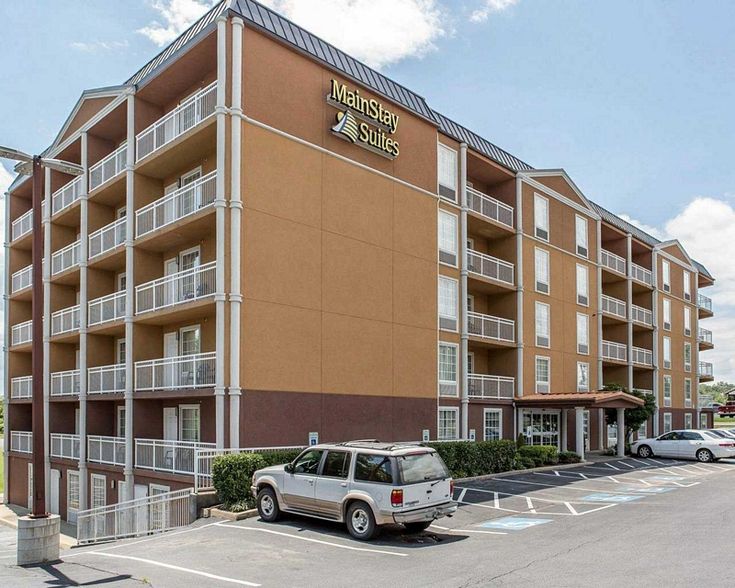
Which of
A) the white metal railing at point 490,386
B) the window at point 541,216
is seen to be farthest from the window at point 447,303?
the window at point 541,216

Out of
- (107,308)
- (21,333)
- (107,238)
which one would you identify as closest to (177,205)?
(107,238)

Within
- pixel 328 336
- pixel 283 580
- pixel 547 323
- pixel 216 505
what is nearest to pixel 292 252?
pixel 328 336

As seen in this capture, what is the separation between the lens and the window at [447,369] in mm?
26984

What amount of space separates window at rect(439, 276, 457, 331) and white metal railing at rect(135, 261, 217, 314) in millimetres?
9953

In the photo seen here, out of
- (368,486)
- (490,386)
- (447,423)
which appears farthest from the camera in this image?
(490,386)

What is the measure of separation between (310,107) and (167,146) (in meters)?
4.70

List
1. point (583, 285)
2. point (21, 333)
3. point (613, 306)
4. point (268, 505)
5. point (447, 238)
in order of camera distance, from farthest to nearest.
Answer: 1. point (613, 306)
2. point (583, 285)
3. point (21, 333)
4. point (447, 238)
5. point (268, 505)

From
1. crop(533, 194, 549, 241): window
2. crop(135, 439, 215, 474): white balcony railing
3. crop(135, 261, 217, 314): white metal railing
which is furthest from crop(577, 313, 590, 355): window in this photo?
crop(135, 439, 215, 474): white balcony railing

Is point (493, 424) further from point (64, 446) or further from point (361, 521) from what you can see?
point (64, 446)

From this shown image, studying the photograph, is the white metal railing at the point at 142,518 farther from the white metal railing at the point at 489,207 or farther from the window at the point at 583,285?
the window at the point at 583,285

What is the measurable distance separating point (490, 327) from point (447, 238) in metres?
4.73

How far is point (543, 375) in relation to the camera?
32781 mm

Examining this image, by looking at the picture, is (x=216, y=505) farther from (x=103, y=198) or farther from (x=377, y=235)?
(x=103, y=198)

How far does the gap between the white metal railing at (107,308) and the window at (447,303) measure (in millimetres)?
11792
